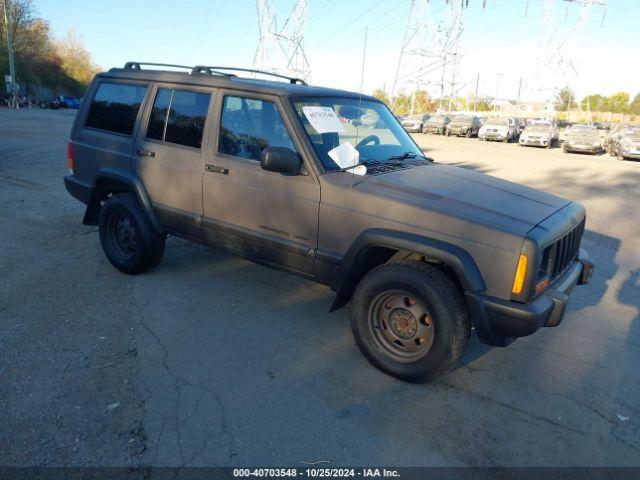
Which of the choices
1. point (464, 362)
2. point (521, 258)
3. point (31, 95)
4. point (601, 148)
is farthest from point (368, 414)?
point (31, 95)

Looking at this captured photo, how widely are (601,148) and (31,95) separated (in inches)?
2398

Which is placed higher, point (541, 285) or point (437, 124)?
point (437, 124)

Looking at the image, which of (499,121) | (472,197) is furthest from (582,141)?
(472,197)

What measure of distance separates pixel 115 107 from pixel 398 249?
135 inches

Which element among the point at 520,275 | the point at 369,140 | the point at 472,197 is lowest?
the point at 520,275

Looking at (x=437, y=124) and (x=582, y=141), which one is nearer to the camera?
(x=582, y=141)

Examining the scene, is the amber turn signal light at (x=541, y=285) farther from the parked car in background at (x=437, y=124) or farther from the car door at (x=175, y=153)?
the parked car in background at (x=437, y=124)

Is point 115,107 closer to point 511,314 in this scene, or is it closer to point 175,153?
point 175,153

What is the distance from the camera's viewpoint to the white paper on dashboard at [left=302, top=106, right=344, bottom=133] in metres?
3.73

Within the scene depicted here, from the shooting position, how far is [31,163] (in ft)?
39.1

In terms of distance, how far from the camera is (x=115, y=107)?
487 centimetres

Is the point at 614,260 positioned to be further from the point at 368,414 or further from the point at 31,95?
the point at 31,95

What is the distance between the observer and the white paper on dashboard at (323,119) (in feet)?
12.2

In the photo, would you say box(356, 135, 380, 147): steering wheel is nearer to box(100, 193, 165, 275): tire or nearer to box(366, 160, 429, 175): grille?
box(366, 160, 429, 175): grille
